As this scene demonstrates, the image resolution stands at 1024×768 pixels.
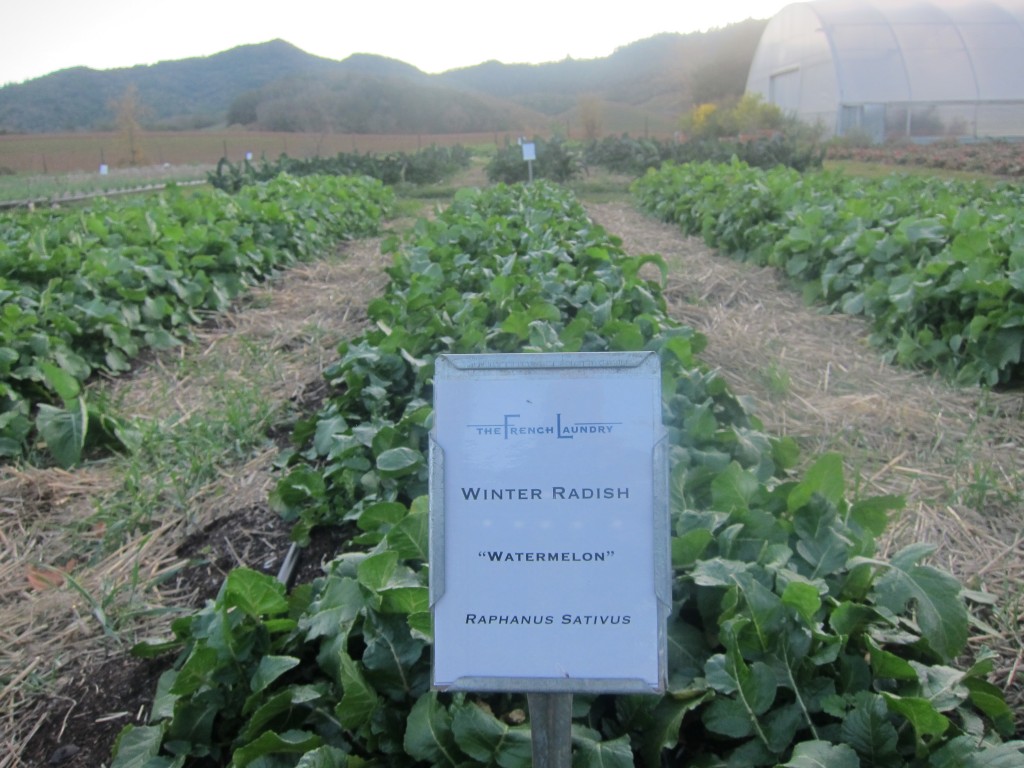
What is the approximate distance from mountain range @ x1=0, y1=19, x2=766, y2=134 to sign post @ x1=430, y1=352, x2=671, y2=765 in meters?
29.2

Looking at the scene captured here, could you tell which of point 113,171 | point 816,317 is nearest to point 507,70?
point 113,171

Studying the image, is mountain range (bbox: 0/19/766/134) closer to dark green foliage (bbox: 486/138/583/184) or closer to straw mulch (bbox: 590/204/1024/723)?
dark green foliage (bbox: 486/138/583/184)

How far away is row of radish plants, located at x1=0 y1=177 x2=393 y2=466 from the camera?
3.74 m

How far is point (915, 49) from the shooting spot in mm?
25438

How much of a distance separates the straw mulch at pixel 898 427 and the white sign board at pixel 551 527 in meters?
1.20

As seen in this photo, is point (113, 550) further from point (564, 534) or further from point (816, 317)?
point (816, 317)

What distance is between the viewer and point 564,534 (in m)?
1.25

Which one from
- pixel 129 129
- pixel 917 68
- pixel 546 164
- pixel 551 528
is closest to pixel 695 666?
pixel 551 528


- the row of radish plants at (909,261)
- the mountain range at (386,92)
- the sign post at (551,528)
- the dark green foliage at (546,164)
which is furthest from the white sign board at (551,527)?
the mountain range at (386,92)

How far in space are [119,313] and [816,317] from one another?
4361 mm

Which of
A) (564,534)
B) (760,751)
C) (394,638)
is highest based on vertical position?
(564,534)

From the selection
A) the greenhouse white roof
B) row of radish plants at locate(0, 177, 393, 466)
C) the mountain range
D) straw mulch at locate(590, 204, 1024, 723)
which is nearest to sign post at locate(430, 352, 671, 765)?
straw mulch at locate(590, 204, 1024, 723)

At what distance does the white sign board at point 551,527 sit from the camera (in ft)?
4.07

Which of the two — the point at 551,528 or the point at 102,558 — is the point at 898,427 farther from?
the point at 102,558
